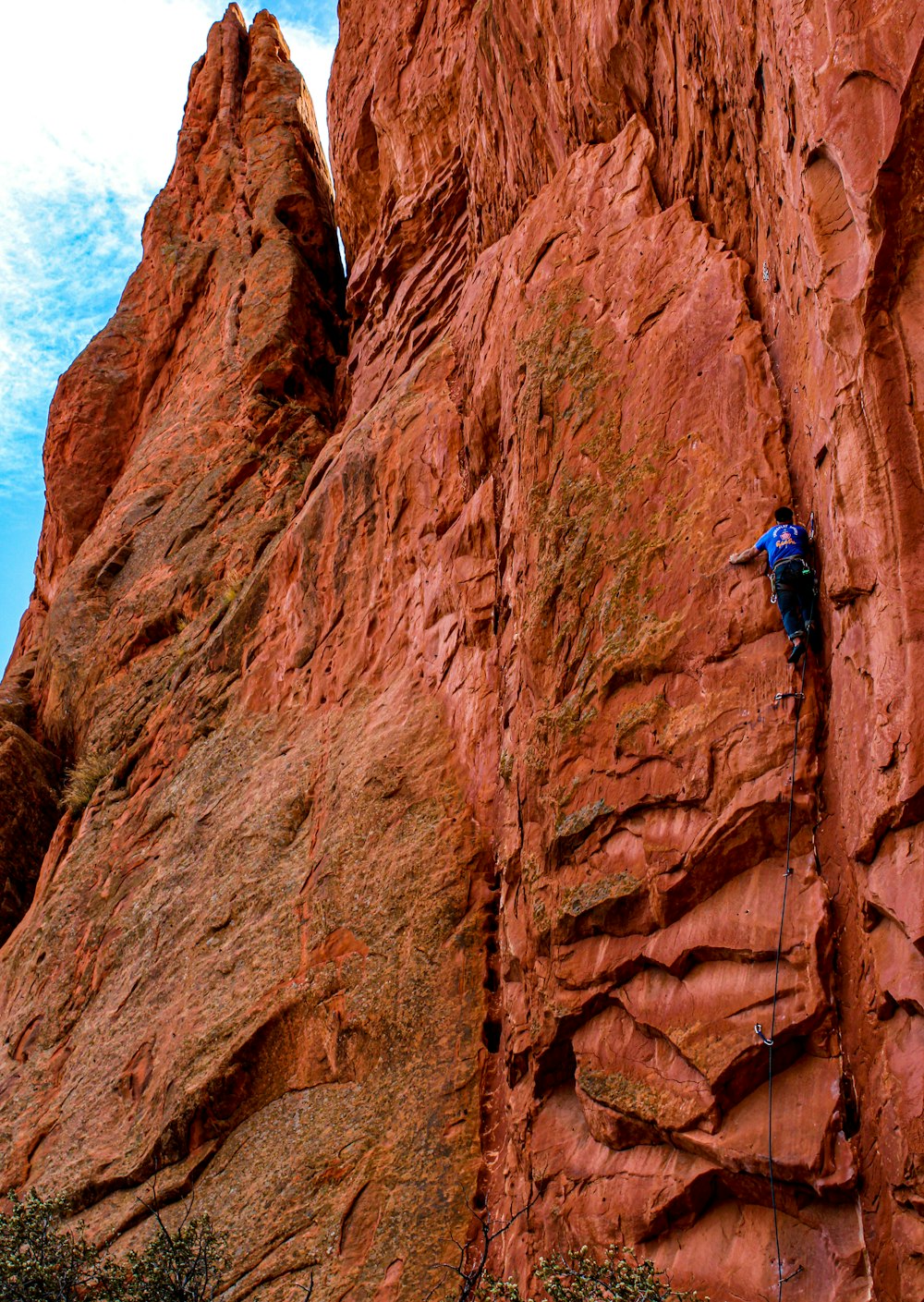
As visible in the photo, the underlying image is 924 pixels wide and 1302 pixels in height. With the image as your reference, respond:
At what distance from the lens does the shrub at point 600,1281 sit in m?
6.79

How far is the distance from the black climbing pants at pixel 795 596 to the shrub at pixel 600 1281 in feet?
14.5

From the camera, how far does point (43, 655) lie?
957 inches

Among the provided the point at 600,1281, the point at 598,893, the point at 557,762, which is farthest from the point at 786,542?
the point at 600,1281

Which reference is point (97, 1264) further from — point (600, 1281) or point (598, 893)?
point (598, 893)

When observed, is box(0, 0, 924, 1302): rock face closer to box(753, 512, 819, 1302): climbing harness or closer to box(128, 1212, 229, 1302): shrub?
box(753, 512, 819, 1302): climbing harness

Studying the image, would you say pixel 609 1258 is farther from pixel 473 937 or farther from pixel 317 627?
pixel 317 627

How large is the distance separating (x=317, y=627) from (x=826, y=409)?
32.3 ft

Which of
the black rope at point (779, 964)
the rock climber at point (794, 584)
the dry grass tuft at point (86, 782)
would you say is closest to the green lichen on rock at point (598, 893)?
the black rope at point (779, 964)

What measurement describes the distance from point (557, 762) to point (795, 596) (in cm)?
293

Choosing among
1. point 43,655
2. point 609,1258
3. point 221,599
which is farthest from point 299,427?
point 609,1258

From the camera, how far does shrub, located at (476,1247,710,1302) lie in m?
6.79

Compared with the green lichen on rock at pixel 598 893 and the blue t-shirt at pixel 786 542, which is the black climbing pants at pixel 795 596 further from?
the green lichen on rock at pixel 598 893

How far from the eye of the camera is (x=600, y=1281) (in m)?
7.29

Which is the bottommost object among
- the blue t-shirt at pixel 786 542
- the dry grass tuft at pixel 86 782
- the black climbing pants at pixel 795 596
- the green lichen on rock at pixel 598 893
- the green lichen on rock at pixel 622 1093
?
the green lichen on rock at pixel 622 1093
